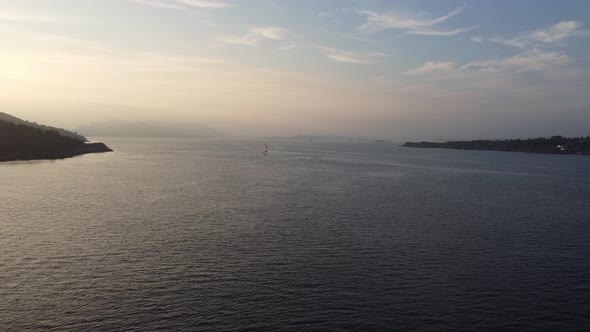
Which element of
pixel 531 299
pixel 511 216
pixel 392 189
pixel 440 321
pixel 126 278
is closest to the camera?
pixel 440 321

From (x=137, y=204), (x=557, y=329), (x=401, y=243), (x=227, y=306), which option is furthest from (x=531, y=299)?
(x=137, y=204)

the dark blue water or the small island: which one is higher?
the small island

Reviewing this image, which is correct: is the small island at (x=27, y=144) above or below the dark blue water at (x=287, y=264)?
above

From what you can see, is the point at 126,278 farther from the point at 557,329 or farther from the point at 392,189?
the point at 392,189

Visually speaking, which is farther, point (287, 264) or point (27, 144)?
point (27, 144)

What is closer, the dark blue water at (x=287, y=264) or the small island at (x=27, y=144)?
the dark blue water at (x=287, y=264)

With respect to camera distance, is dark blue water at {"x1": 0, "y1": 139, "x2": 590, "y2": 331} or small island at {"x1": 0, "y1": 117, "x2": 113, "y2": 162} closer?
dark blue water at {"x1": 0, "y1": 139, "x2": 590, "y2": 331}

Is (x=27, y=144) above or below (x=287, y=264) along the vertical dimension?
above

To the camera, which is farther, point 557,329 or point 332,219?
point 332,219
